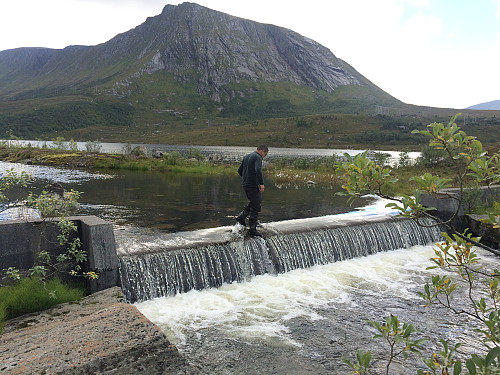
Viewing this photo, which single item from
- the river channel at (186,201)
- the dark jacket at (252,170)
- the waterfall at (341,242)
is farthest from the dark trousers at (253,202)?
the river channel at (186,201)

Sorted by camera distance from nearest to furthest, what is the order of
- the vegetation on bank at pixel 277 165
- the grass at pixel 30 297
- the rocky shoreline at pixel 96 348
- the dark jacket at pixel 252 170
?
the rocky shoreline at pixel 96 348 < the grass at pixel 30 297 < the dark jacket at pixel 252 170 < the vegetation on bank at pixel 277 165

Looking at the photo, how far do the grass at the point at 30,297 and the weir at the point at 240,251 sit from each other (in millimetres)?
1738

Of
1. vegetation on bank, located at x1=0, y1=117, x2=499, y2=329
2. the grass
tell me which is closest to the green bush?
the grass

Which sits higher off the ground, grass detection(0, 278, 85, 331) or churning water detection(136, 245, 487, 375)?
grass detection(0, 278, 85, 331)

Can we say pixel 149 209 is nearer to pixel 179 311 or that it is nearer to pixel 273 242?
pixel 273 242

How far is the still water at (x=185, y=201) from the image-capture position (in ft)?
49.4

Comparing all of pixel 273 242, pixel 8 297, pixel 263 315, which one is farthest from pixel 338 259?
pixel 8 297

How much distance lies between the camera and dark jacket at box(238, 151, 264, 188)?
35.5 feet

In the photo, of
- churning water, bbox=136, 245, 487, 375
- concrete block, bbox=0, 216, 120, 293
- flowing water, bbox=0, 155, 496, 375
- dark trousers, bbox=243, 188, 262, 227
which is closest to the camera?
churning water, bbox=136, 245, 487, 375

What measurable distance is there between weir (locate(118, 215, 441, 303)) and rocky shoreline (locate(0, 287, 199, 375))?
11.5ft

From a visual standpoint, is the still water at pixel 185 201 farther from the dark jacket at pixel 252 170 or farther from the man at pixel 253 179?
the dark jacket at pixel 252 170

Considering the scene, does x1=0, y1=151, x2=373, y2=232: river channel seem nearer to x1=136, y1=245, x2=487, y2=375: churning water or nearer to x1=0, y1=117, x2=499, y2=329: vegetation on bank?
x1=0, y1=117, x2=499, y2=329: vegetation on bank

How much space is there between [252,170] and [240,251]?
2757 mm

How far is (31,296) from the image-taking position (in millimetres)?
7035
